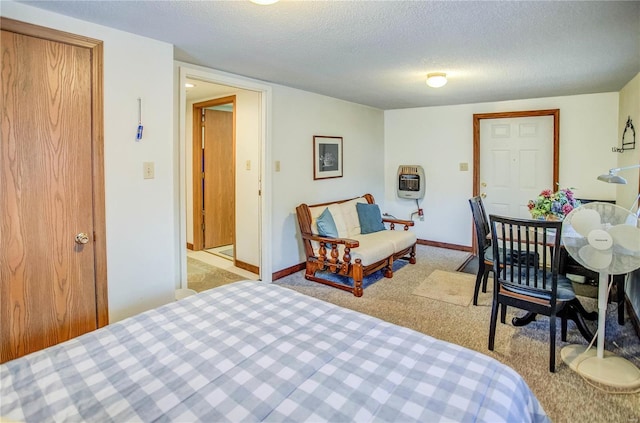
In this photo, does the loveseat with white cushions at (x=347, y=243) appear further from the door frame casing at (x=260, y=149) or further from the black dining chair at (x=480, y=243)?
the black dining chair at (x=480, y=243)

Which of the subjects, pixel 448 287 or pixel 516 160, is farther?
pixel 516 160

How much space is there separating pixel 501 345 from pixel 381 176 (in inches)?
144

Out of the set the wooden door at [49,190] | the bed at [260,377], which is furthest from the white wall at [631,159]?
the wooden door at [49,190]

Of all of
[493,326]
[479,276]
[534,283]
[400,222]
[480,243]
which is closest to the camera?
[534,283]

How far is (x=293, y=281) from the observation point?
4129 millimetres

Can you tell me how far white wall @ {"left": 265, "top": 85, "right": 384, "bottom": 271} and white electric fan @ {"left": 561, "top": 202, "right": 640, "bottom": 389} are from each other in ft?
8.76

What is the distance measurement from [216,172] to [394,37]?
3.66 m

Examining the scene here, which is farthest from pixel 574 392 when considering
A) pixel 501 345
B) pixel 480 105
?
pixel 480 105

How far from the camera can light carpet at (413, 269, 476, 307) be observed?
3.61m

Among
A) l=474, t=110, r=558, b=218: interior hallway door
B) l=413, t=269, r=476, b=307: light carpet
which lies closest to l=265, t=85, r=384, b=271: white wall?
l=413, t=269, r=476, b=307: light carpet

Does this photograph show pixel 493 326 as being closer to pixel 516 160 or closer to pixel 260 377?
pixel 260 377

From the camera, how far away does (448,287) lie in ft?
12.9

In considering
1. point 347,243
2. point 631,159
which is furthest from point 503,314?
Answer: point 631,159

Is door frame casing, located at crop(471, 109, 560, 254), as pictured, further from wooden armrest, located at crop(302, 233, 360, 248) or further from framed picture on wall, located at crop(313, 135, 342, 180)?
wooden armrest, located at crop(302, 233, 360, 248)
